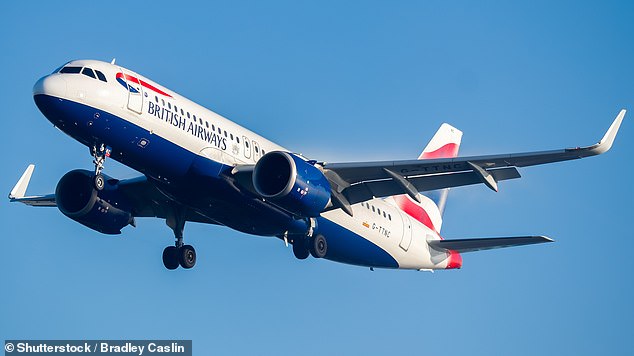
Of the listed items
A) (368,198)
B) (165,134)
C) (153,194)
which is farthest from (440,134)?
(165,134)

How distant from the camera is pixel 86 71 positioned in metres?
34.8

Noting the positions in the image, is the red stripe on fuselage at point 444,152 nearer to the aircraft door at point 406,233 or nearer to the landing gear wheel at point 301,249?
the aircraft door at point 406,233

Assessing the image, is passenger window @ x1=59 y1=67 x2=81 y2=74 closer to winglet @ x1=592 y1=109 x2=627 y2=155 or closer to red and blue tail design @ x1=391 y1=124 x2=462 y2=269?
red and blue tail design @ x1=391 y1=124 x2=462 y2=269

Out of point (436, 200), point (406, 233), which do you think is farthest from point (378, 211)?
point (436, 200)

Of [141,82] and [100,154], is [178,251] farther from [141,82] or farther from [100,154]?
[141,82]

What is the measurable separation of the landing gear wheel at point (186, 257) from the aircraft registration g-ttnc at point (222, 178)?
6 cm

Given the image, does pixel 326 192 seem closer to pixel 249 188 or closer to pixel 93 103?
pixel 249 188

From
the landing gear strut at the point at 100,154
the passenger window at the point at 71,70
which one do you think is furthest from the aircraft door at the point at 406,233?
the passenger window at the point at 71,70

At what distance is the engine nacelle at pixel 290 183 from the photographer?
36.3 meters

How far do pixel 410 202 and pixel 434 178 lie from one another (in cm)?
838

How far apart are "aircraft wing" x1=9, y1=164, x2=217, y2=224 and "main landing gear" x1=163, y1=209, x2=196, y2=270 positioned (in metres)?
0.40

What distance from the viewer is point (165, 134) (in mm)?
35688

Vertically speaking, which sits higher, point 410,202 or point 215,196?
point 410,202

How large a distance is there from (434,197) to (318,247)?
11.3 metres
